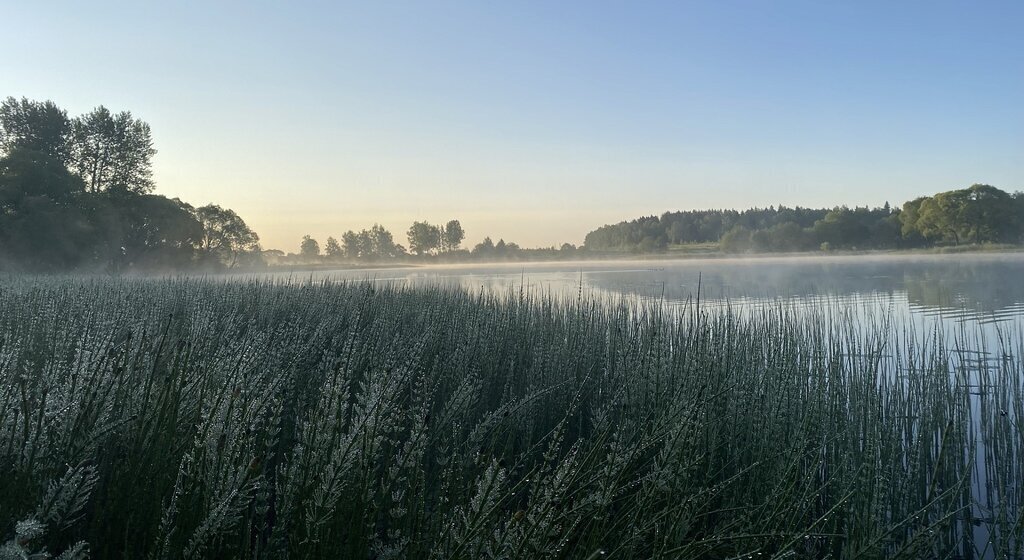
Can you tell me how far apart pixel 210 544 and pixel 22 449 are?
2.02 feet

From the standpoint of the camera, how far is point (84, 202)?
2720 centimetres

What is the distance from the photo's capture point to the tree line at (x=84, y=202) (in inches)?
969

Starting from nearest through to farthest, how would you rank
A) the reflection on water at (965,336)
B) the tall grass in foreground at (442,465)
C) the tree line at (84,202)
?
the tall grass in foreground at (442,465), the reflection on water at (965,336), the tree line at (84,202)

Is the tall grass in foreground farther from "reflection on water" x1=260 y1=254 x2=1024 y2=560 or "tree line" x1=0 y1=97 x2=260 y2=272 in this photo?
"tree line" x1=0 y1=97 x2=260 y2=272

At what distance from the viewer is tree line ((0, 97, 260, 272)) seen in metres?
24.6

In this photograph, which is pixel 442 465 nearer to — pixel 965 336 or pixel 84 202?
pixel 965 336

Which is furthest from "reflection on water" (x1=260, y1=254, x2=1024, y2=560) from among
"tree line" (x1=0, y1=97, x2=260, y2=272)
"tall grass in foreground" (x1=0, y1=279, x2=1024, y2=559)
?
"tree line" (x1=0, y1=97, x2=260, y2=272)

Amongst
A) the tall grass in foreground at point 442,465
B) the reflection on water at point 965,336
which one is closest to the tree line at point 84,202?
the reflection on water at point 965,336

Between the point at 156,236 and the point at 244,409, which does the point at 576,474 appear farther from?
the point at 156,236

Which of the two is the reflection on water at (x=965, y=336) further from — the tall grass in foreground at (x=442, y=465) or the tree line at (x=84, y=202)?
the tree line at (x=84, y=202)

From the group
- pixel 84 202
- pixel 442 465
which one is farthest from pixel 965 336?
pixel 84 202

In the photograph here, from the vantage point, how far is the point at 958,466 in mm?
3961

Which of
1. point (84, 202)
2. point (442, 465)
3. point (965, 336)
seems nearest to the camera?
point (442, 465)

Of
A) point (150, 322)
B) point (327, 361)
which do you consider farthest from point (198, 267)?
point (327, 361)
